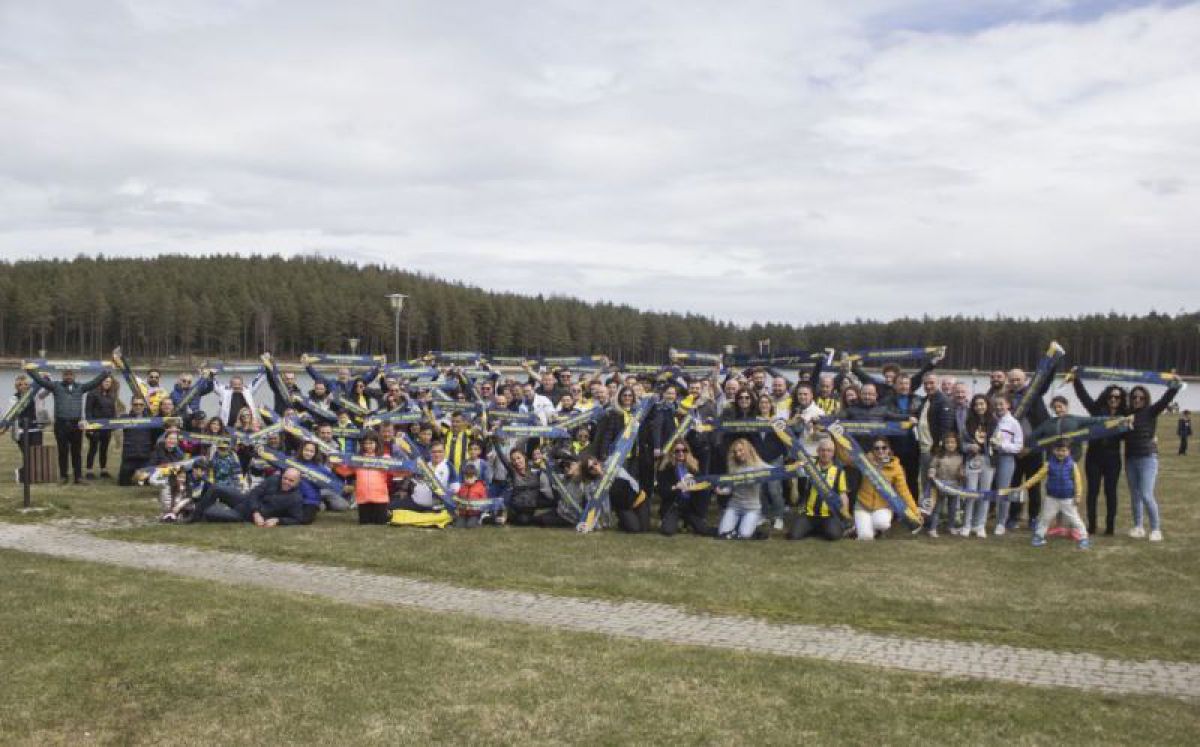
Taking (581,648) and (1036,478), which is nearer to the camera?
(581,648)

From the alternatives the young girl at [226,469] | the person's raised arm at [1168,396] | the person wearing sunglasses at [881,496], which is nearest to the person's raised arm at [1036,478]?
the person's raised arm at [1168,396]

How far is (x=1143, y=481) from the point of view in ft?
40.3

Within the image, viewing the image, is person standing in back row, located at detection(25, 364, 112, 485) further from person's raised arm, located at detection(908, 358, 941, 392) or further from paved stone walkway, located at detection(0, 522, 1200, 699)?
person's raised arm, located at detection(908, 358, 941, 392)

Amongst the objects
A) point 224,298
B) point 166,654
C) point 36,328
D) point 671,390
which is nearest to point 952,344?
point 224,298

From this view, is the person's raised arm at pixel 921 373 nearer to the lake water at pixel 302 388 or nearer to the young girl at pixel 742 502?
the lake water at pixel 302 388

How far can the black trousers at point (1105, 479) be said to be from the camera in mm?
12422

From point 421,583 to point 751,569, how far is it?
11.8 ft

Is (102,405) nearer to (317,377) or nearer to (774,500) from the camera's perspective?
(317,377)

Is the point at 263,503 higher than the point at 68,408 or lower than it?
lower

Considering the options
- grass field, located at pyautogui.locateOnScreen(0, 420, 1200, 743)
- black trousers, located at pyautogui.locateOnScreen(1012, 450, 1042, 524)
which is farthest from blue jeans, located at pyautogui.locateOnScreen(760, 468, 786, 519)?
black trousers, located at pyautogui.locateOnScreen(1012, 450, 1042, 524)

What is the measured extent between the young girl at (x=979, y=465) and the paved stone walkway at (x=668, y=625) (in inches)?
193

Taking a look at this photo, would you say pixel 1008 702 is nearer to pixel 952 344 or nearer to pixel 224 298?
pixel 224 298

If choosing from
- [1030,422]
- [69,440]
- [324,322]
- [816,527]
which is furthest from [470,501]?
[324,322]

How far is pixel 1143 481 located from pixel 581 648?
8.49m
